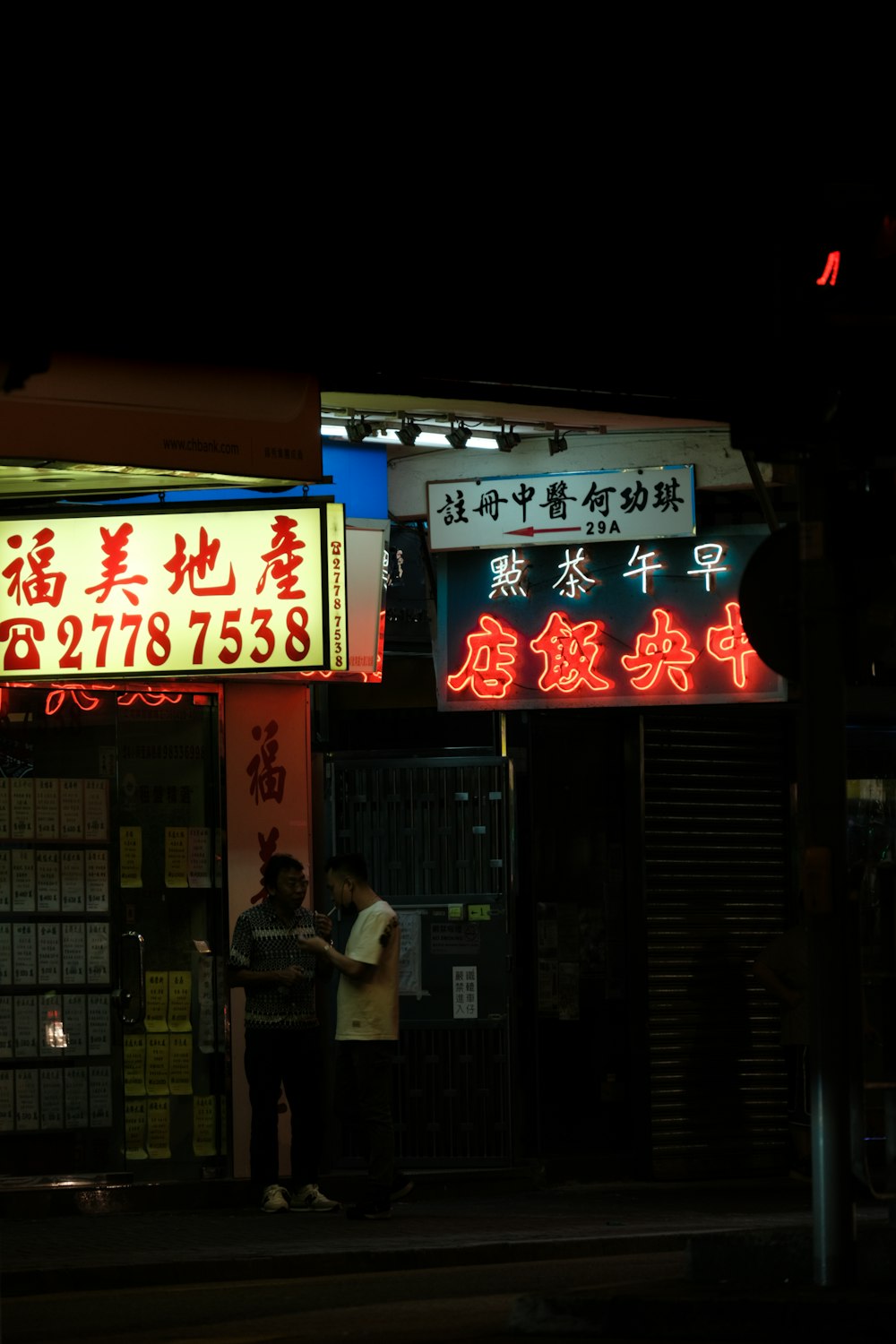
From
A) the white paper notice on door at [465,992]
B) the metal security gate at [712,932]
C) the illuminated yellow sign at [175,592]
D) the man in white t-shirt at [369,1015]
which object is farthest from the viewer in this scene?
the metal security gate at [712,932]

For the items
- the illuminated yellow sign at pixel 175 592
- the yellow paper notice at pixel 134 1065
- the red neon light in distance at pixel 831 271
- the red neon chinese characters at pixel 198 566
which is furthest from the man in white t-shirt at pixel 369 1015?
the red neon light in distance at pixel 831 271

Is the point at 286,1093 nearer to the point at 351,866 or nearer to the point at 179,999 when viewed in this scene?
the point at 179,999

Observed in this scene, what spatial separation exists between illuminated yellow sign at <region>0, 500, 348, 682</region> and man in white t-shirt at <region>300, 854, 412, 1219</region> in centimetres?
153

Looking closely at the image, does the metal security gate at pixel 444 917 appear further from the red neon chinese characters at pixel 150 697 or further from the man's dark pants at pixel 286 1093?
the man's dark pants at pixel 286 1093

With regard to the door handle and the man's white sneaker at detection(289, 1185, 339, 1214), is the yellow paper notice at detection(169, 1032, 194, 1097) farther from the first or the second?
the man's white sneaker at detection(289, 1185, 339, 1214)

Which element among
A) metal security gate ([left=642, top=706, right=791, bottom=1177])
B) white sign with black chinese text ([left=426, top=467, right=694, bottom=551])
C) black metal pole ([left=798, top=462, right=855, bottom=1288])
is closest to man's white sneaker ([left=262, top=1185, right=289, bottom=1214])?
metal security gate ([left=642, top=706, right=791, bottom=1177])

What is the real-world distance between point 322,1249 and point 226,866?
10.4 feet

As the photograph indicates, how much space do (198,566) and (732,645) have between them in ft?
12.5

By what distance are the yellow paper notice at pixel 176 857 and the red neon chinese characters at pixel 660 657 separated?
Answer: 3.26 meters

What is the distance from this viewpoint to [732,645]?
13133 millimetres

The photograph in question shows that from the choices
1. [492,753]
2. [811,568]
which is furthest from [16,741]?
[811,568]

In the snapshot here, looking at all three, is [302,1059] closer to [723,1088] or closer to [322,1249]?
[322,1249]

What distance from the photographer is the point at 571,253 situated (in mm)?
15062

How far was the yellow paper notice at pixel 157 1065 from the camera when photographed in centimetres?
1225
